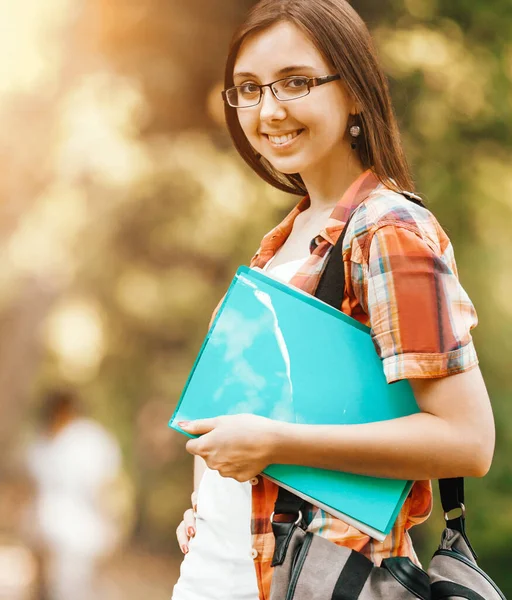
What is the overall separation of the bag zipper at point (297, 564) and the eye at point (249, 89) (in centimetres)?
61

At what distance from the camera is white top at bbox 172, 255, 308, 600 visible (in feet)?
3.39

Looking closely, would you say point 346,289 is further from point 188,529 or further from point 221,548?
point 188,529

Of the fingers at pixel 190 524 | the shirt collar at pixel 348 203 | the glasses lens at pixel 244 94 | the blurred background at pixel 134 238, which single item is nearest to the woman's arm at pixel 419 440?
the shirt collar at pixel 348 203

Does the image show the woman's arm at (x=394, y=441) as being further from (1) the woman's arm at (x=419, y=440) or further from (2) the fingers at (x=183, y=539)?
(2) the fingers at (x=183, y=539)

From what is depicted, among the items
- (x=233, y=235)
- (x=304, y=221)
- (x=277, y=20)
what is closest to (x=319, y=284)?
(x=304, y=221)

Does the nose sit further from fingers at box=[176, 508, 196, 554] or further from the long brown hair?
fingers at box=[176, 508, 196, 554]

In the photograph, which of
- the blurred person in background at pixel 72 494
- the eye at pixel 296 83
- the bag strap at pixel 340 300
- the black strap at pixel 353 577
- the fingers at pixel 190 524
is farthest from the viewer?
the blurred person in background at pixel 72 494

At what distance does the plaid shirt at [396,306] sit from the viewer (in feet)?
2.80

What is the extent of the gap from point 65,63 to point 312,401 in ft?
7.26

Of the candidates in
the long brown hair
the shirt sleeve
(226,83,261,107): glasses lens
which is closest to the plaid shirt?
the shirt sleeve

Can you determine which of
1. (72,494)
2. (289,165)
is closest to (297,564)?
(289,165)

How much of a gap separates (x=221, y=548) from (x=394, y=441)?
0.33 meters

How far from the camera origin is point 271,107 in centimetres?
106

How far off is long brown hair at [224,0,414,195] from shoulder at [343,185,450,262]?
91 millimetres
